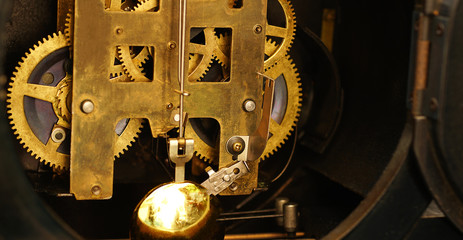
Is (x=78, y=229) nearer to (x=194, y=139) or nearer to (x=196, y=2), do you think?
(x=194, y=139)

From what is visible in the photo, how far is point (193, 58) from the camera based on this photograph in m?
1.54

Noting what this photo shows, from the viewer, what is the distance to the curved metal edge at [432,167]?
4.65 feet

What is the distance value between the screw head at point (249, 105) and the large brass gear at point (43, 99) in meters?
0.30

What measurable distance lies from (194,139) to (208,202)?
0.71 feet

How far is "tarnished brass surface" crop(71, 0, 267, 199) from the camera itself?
141cm

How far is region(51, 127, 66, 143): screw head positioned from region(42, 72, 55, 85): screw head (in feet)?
0.35

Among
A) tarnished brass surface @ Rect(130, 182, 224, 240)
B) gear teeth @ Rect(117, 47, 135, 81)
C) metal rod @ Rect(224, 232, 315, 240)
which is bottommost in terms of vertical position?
metal rod @ Rect(224, 232, 315, 240)

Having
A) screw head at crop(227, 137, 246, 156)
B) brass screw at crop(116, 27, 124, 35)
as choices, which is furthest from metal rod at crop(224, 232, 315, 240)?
brass screw at crop(116, 27, 124, 35)

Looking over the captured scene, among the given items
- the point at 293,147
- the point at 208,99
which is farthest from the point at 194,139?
the point at 293,147

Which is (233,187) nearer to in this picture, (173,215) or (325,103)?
(173,215)

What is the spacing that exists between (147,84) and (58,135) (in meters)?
0.24

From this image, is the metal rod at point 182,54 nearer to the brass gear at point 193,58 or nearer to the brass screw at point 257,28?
the brass gear at point 193,58

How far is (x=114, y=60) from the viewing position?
4.84 ft

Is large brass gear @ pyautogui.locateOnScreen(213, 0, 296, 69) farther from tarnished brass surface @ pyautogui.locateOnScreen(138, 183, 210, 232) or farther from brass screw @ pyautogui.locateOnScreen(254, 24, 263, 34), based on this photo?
tarnished brass surface @ pyautogui.locateOnScreen(138, 183, 210, 232)
